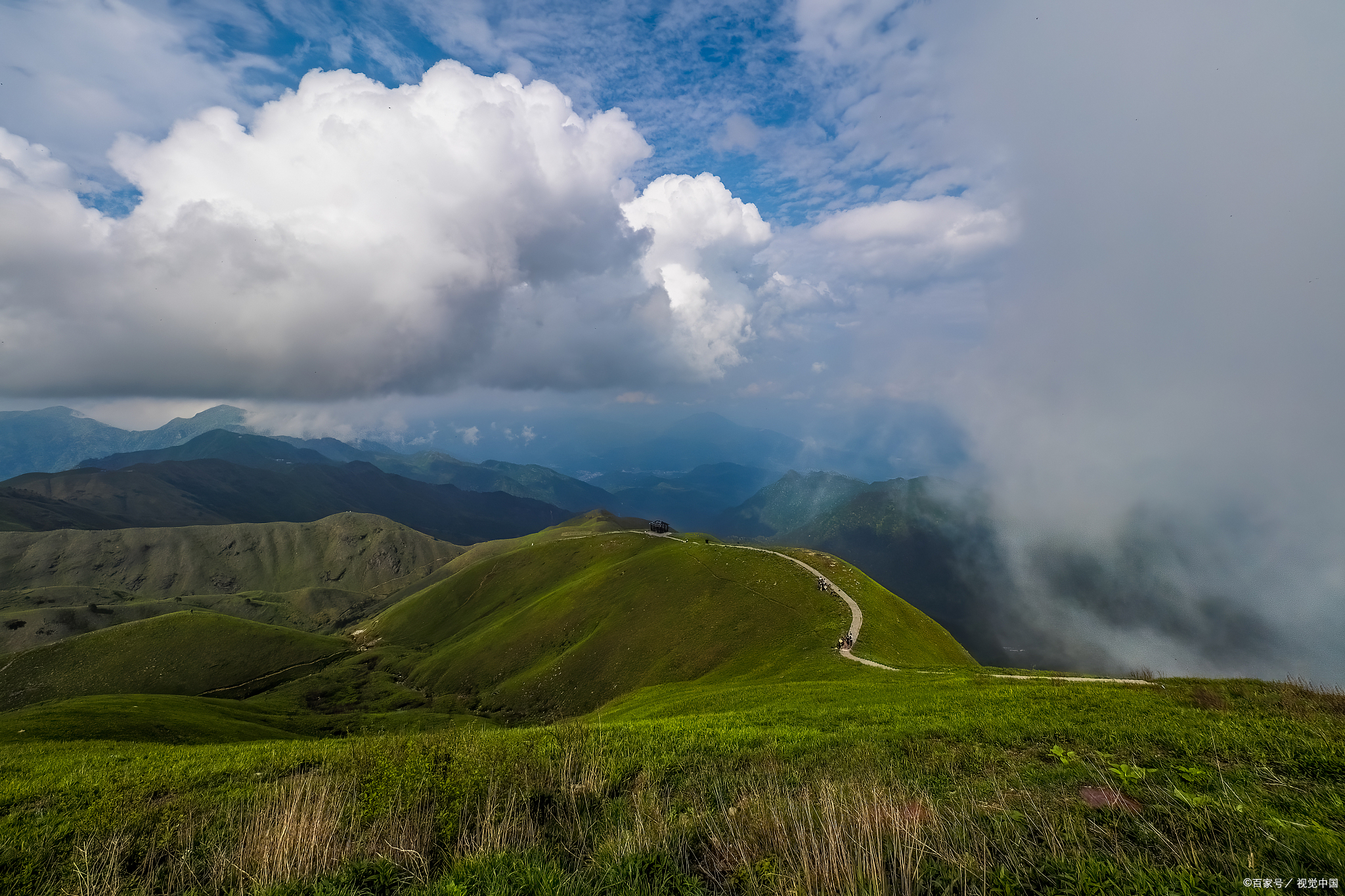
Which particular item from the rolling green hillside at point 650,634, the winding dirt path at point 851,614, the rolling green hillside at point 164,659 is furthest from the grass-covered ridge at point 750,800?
the rolling green hillside at point 164,659

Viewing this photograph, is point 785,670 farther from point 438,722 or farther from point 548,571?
point 548,571

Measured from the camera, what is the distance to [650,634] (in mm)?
71688

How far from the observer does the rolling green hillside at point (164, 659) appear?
3974 inches

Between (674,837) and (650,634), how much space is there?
215 feet

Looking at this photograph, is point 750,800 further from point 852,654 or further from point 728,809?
point 852,654

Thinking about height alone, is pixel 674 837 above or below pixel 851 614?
below

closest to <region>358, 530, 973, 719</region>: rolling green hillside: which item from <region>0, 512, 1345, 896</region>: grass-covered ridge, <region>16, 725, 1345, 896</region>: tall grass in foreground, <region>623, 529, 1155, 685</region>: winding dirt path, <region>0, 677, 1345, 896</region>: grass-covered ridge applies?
<region>623, 529, 1155, 685</region>: winding dirt path

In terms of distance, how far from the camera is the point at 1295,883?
6.05 meters

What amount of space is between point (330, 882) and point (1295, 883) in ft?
42.8

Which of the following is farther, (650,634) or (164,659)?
(164,659)

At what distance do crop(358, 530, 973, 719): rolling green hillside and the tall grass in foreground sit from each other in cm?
3144

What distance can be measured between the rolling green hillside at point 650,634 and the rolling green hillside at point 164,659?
96.7 feet

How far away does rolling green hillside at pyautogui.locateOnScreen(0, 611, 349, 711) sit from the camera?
100938mm

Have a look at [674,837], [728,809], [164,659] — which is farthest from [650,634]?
[164,659]
